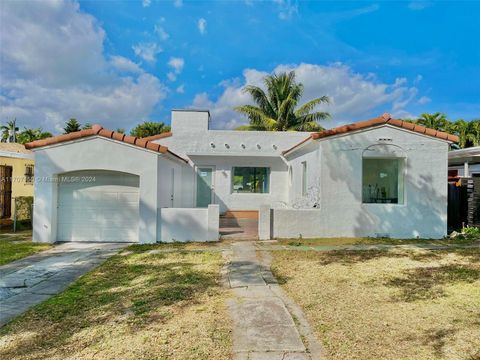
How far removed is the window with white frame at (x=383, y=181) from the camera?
1292 cm

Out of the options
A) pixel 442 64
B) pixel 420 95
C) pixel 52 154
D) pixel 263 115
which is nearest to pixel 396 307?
pixel 52 154

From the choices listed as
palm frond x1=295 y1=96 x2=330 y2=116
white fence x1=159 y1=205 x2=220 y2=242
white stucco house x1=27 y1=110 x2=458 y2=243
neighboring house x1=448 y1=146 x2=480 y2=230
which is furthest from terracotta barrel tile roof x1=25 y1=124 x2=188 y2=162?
palm frond x1=295 y1=96 x2=330 y2=116

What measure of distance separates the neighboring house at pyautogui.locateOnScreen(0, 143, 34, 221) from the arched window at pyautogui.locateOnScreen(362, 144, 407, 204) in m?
17.1

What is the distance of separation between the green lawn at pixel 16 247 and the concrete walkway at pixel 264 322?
22.5ft

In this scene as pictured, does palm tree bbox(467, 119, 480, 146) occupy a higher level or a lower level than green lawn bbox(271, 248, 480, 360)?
higher

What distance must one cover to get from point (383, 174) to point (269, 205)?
4.89m

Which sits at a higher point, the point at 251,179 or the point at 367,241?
the point at 251,179

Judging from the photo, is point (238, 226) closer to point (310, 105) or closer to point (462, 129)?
point (310, 105)

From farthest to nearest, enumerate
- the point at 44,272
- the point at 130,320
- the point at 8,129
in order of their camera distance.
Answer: the point at 8,129
the point at 44,272
the point at 130,320

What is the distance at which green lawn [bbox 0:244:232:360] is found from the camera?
165 inches

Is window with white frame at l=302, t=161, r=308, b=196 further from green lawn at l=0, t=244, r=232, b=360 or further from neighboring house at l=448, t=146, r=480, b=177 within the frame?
neighboring house at l=448, t=146, r=480, b=177

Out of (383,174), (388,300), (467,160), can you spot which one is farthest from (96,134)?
(467,160)

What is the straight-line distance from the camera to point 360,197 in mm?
12656

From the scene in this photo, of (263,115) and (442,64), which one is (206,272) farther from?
(263,115)
